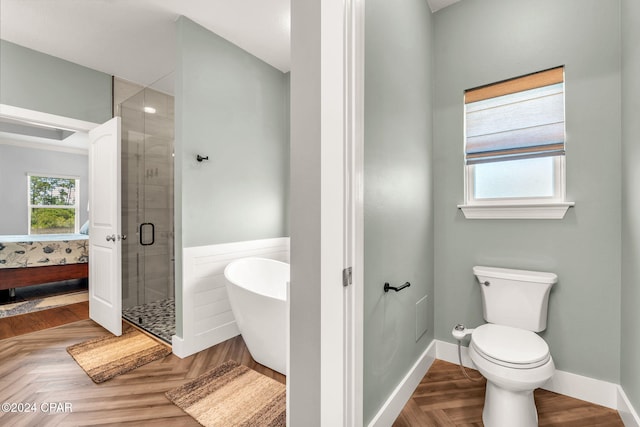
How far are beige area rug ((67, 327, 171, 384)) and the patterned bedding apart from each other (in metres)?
2.19

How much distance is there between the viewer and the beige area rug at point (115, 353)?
83.9 inches

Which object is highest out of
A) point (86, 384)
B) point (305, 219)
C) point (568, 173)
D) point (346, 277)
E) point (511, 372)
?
point (568, 173)

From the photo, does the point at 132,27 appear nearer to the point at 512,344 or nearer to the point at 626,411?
the point at 512,344

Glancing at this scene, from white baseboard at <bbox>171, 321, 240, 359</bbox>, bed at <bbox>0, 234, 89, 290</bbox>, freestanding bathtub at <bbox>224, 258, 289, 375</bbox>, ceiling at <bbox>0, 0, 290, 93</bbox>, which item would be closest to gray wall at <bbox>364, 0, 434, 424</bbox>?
freestanding bathtub at <bbox>224, 258, 289, 375</bbox>

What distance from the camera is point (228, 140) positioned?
8.98 ft

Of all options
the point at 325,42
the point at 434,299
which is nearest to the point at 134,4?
the point at 325,42

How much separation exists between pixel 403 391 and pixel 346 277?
106cm

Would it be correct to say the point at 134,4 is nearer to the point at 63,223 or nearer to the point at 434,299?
the point at 434,299

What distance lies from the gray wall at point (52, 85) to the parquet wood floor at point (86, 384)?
6.98ft

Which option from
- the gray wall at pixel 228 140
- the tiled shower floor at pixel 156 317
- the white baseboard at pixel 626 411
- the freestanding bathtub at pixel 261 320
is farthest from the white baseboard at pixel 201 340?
the white baseboard at pixel 626 411

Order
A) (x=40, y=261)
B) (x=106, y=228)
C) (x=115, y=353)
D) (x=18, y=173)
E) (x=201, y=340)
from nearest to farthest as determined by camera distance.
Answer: (x=115, y=353)
(x=201, y=340)
(x=106, y=228)
(x=40, y=261)
(x=18, y=173)

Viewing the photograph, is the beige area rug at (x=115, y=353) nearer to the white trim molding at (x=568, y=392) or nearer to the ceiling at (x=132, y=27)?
the white trim molding at (x=568, y=392)

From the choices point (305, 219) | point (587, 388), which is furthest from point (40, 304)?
point (587, 388)

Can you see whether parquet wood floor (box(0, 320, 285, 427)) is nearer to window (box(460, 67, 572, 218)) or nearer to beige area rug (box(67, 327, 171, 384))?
beige area rug (box(67, 327, 171, 384))
